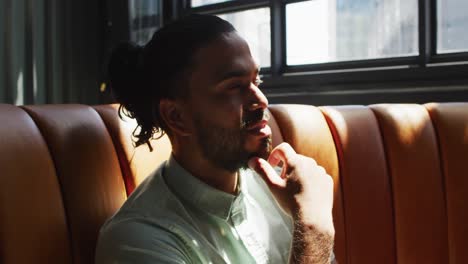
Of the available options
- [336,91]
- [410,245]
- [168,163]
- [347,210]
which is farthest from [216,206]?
[336,91]

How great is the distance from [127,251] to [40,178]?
9.6 inches

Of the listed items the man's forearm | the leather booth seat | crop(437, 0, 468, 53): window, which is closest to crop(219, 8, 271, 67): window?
crop(437, 0, 468, 53): window

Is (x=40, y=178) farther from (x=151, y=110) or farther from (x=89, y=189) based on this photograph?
(x=151, y=110)

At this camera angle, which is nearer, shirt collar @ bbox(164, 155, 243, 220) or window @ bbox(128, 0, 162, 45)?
shirt collar @ bbox(164, 155, 243, 220)

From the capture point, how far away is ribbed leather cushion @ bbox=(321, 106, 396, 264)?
1.48 m

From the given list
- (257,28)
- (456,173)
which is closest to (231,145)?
(456,173)

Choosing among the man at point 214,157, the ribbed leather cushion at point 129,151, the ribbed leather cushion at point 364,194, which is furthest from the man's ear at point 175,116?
the ribbed leather cushion at point 364,194

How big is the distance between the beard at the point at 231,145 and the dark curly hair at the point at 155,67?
0.11 metres

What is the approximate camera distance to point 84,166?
1036mm

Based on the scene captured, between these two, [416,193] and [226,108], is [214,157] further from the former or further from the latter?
[416,193]

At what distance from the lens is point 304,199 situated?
1008 mm

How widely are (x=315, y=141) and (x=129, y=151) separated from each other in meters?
0.60

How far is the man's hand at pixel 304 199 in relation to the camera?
0.96m

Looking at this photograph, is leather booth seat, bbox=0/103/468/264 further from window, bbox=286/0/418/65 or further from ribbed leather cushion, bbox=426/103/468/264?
window, bbox=286/0/418/65
